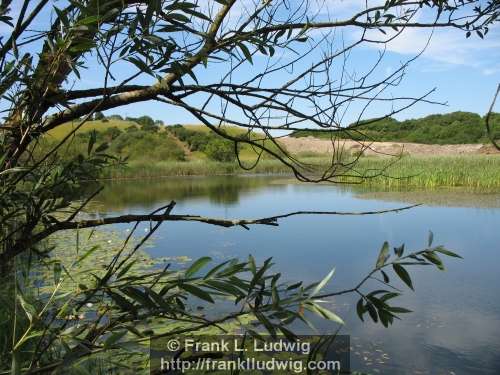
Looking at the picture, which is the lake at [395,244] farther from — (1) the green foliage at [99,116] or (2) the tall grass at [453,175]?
(1) the green foliage at [99,116]

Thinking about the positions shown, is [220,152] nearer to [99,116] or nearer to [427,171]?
[427,171]

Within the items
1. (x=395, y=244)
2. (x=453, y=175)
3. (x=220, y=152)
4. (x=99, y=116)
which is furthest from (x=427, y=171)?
(x=220, y=152)

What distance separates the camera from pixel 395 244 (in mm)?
5449

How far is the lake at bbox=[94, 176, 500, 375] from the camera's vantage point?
2.88m

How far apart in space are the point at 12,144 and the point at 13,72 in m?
0.14

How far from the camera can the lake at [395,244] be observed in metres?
2.88

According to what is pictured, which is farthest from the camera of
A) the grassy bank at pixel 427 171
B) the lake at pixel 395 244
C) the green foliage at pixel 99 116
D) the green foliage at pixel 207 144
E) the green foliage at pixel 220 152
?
the green foliage at pixel 207 144

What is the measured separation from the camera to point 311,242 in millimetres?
5910

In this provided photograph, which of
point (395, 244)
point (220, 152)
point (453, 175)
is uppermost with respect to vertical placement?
point (220, 152)

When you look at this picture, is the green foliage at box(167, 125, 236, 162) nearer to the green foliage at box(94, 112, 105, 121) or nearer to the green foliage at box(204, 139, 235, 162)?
the green foliage at box(204, 139, 235, 162)

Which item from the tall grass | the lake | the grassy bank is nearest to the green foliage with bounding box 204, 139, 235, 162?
the grassy bank

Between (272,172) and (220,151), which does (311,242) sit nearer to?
(272,172)

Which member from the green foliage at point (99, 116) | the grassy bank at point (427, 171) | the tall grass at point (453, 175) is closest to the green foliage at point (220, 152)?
the grassy bank at point (427, 171)

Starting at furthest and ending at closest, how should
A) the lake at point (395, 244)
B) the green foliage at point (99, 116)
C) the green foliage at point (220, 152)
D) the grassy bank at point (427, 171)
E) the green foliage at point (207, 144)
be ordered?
the green foliage at point (207, 144) < the green foliage at point (220, 152) < the grassy bank at point (427, 171) < the lake at point (395, 244) < the green foliage at point (99, 116)
